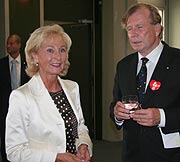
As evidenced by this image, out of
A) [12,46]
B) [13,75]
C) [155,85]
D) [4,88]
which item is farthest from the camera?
[12,46]

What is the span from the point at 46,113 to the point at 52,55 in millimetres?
375

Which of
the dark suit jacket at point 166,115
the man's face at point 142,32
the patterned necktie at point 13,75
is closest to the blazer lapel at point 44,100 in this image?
the dark suit jacket at point 166,115

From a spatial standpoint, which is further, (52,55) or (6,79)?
(6,79)

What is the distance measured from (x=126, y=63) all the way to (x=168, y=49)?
0.34 meters

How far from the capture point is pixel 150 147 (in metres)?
2.50

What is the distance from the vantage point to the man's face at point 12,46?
5.51 m

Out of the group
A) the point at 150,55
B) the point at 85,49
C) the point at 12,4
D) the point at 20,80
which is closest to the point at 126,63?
the point at 150,55

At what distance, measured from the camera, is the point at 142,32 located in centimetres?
258

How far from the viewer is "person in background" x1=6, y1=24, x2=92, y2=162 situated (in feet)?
7.44

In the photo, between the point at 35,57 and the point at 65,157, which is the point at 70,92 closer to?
the point at 35,57

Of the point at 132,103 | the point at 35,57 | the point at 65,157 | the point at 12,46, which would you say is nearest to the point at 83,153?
the point at 65,157

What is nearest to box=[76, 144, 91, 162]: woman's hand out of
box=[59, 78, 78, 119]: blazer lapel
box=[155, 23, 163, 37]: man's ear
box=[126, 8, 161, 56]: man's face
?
box=[59, 78, 78, 119]: blazer lapel

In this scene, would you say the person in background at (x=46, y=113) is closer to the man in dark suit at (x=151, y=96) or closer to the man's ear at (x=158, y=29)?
the man in dark suit at (x=151, y=96)

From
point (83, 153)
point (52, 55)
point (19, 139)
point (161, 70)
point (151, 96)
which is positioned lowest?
point (83, 153)
